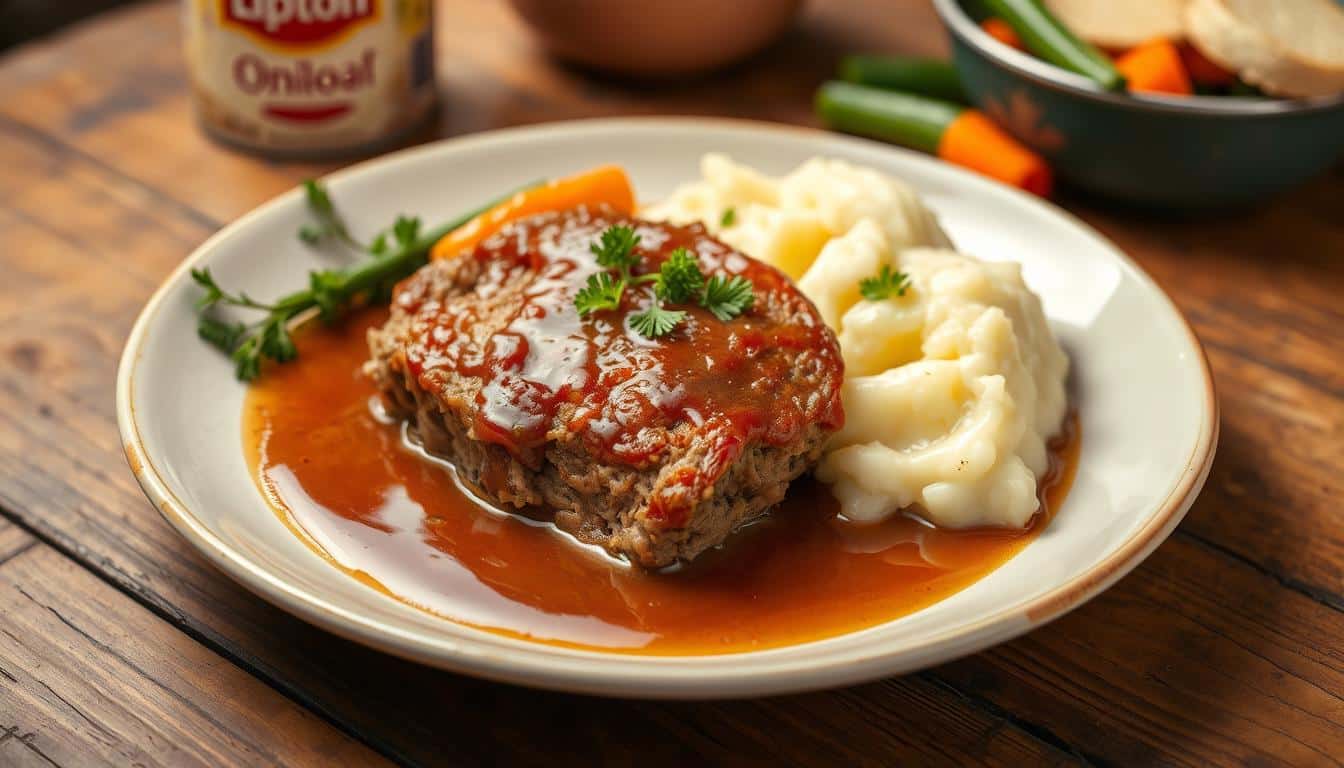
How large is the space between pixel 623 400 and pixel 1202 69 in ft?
11.3

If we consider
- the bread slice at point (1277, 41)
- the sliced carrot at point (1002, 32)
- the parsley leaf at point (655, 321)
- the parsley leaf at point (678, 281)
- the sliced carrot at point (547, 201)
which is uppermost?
the bread slice at point (1277, 41)

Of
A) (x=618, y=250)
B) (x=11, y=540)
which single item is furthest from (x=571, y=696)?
(x=11, y=540)

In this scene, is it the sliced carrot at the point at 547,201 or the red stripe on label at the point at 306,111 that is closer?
the sliced carrot at the point at 547,201

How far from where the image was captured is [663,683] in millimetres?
2750

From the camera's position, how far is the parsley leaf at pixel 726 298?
3.67m

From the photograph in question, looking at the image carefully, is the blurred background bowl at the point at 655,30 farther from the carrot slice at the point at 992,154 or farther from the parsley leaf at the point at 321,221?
the parsley leaf at the point at 321,221

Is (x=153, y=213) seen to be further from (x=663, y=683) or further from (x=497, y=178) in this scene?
(x=663, y=683)

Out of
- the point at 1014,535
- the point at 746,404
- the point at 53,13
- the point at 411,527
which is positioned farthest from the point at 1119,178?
the point at 53,13

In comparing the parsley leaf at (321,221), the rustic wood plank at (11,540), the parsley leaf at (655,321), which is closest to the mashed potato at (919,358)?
the parsley leaf at (655,321)

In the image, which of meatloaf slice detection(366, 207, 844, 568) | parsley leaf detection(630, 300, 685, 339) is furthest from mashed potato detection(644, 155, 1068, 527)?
parsley leaf detection(630, 300, 685, 339)

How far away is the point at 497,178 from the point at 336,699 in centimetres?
256

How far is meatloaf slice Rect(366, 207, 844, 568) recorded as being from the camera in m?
3.34

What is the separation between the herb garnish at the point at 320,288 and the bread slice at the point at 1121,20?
2.70 metres

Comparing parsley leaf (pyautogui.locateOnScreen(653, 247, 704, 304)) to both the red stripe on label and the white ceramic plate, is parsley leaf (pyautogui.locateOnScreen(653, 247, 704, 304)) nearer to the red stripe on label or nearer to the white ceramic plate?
the white ceramic plate
